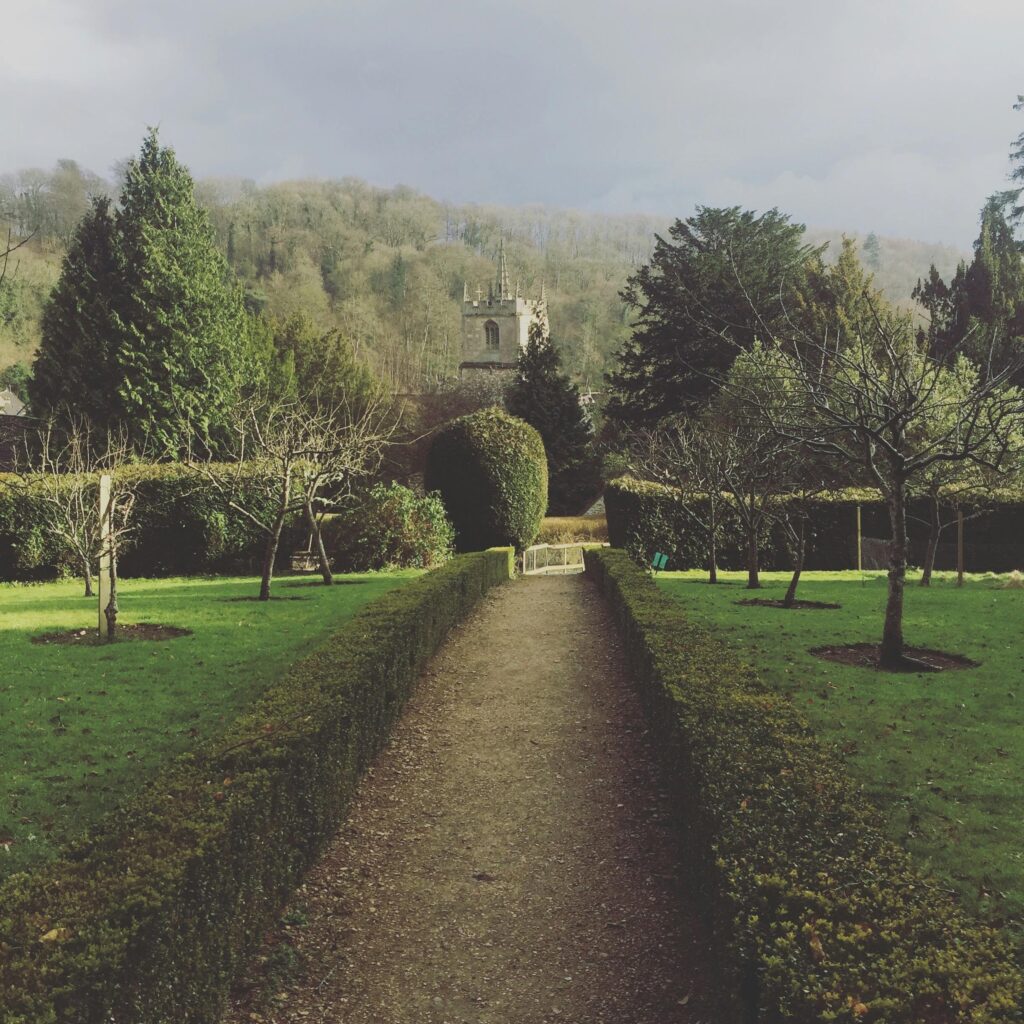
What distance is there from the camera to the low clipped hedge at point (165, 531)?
63.4ft

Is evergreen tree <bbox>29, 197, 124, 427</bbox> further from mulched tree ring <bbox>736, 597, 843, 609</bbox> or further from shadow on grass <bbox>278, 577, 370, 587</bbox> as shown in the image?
mulched tree ring <bbox>736, 597, 843, 609</bbox>

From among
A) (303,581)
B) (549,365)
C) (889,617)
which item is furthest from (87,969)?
(549,365)

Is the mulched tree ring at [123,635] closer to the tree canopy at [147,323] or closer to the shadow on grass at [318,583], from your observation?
the shadow on grass at [318,583]

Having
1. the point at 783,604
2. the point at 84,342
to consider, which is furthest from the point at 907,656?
the point at 84,342

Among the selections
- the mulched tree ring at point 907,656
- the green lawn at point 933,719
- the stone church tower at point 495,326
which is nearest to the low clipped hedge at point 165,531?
the green lawn at point 933,719

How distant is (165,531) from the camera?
788 inches

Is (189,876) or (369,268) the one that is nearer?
(189,876)

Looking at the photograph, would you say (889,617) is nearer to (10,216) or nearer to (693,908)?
(693,908)

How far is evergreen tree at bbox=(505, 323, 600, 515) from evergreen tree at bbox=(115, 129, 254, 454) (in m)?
13.8

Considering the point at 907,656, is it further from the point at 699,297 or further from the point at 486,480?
the point at 699,297

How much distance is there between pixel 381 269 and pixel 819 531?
203 feet

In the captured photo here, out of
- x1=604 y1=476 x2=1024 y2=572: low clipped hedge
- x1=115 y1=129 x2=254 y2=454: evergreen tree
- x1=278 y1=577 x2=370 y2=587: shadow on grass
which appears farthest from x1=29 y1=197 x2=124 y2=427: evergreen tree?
x1=604 y1=476 x2=1024 y2=572: low clipped hedge

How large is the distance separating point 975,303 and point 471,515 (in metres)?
27.7

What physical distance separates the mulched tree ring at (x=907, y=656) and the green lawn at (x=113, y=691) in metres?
6.33
